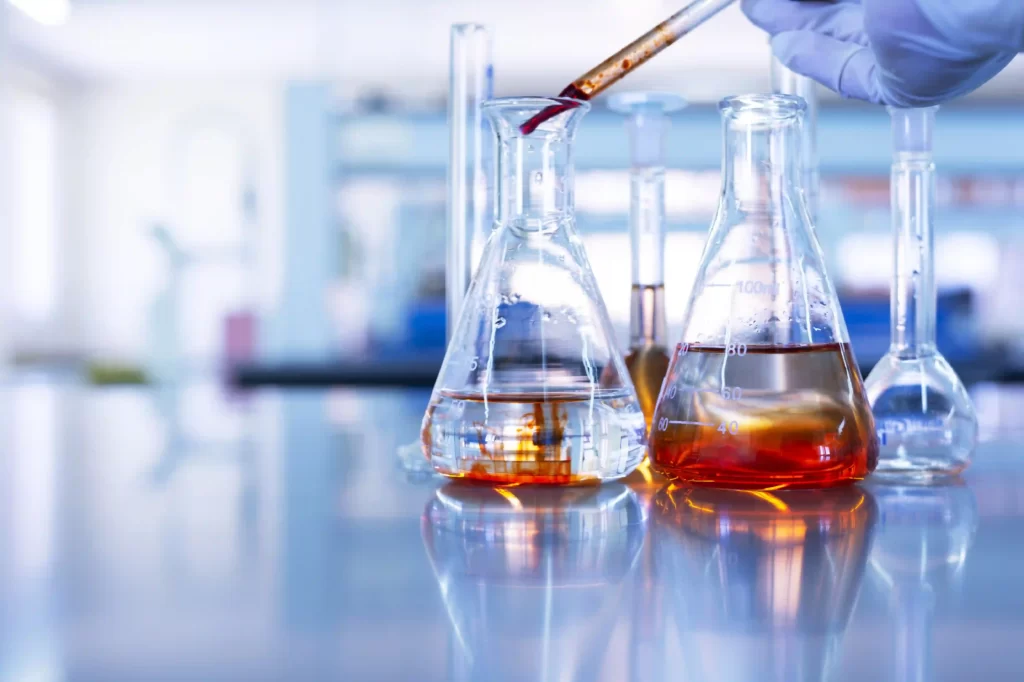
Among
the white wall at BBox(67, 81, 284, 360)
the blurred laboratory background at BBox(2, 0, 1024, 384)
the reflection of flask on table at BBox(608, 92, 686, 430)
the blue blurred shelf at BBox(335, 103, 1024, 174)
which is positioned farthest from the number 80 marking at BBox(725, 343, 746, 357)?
the white wall at BBox(67, 81, 284, 360)

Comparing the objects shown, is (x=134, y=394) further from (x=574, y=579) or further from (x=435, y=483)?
(x=574, y=579)

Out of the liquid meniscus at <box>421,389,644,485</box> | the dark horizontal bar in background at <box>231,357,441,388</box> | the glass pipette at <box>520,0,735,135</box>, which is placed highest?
the glass pipette at <box>520,0,735,135</box>

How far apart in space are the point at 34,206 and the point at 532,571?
799 cm

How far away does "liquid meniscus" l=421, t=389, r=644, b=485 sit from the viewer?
49 cm

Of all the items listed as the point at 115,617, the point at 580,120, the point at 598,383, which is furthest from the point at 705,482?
the point at 115,617

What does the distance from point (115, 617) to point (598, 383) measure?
0.27m

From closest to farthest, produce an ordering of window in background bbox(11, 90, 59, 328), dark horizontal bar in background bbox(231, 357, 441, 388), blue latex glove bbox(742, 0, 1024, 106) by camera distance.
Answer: blue latex glove bbox(742, 0, 1024, 106), dark horizontal bar in background bbox(231, 357, 441, 388), window in background bbox(11, 90, 59, 328)

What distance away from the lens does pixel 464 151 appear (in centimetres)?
62

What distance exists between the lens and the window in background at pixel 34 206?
7129 millimetres

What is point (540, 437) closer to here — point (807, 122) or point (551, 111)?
point (551, 111)

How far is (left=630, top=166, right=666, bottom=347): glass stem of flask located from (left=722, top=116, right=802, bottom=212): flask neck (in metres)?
0.10

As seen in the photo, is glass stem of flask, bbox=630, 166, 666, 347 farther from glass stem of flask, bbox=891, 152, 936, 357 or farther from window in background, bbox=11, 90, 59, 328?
window in background, bbox=11, 90, 59, 328

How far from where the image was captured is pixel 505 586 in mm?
331

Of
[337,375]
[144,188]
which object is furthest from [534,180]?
[144,188]
